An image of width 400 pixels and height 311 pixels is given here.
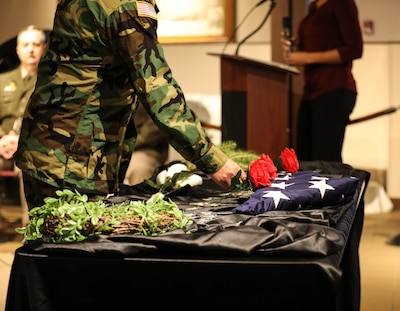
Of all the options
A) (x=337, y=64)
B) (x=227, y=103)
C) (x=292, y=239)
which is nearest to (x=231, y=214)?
(x=292, y=239)

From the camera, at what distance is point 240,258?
179cm

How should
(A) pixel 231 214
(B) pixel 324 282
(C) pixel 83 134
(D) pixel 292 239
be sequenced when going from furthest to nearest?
1. (C) pixel 83 134
2. (A) pixel 231 214
3. (D) pixel 292 239
4. (B) pixel 324 282

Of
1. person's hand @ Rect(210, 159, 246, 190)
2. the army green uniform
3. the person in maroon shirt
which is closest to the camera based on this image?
person's hand @ Rect(210, 159, 246, 190)

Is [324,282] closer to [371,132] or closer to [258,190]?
[258,190]

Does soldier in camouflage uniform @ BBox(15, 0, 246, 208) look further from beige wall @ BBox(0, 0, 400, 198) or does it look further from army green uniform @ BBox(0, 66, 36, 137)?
beige wall @ BBox(0, 0, 400, 198)

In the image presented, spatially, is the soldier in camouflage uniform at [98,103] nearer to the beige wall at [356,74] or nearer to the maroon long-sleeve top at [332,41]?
the maroon long-sleeve top at [332,41]

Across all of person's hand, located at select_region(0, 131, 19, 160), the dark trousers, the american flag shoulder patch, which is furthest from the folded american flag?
person's hand, located at select_region(0, 131, 19, 160)

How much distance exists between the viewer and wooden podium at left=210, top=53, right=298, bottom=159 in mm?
4555

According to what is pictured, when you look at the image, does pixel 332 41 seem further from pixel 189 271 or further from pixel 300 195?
pixel 189 271

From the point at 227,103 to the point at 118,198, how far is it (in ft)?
7.20

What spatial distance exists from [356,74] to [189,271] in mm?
5116

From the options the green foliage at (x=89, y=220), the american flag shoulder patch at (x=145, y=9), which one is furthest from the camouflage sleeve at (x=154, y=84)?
the green foliage at (x=89, y=220)

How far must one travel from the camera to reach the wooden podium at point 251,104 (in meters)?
4.55

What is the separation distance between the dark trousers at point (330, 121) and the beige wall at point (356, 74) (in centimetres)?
146
